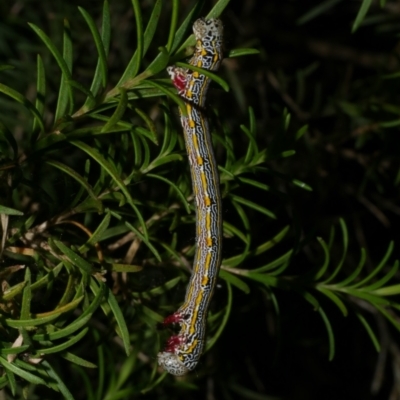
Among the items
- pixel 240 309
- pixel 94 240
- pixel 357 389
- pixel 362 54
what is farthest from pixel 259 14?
pixel 94 240

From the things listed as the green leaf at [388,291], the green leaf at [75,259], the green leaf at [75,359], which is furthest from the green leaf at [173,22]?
the green leaf at [388,291]

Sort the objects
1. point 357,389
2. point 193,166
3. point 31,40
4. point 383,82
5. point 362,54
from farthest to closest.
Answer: point 357,389 < point 362,54 < point 31,40 < point 383,82 < point 193,166

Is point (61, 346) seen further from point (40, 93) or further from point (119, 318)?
point (40, 93)

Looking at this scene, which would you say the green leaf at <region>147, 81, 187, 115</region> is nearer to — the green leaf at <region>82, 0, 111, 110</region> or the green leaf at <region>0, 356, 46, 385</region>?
the green leaf at <region>82, 0, 111, 110</region>

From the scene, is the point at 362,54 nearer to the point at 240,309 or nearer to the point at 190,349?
the point at 240,309

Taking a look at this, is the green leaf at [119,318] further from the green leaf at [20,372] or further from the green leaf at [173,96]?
the green leaf at [173,96]

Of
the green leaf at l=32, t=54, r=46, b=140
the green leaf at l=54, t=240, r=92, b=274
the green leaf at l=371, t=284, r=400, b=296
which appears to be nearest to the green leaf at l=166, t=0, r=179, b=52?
the green leaf at l=32, t=54, r=46, b=140

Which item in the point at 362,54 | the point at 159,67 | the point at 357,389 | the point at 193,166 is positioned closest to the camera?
the point at 159,67

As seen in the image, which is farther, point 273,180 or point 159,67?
point 273,180
